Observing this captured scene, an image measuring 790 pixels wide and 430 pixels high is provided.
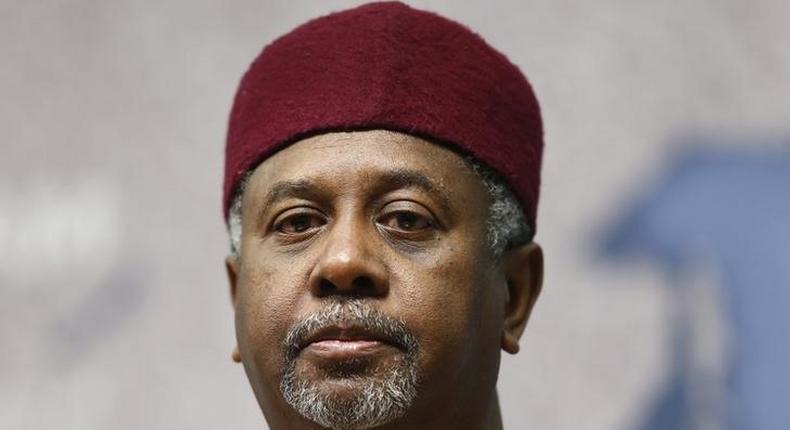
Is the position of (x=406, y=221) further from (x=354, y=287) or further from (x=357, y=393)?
(x=357, y=393)

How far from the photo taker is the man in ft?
6.38

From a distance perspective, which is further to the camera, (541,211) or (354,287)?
(541,211)

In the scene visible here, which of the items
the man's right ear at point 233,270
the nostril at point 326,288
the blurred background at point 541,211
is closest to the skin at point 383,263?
the nostril at point 326,288

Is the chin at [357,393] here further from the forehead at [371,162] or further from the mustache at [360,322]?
the forehead at [371,162]

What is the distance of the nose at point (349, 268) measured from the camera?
1.94 meters

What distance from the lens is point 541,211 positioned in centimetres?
301

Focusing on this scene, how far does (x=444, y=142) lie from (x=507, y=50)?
1.03m

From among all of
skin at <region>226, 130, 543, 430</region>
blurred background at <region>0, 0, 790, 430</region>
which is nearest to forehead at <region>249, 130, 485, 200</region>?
skin at <region>226, 130, 543, 430</region>

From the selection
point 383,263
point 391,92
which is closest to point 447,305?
point 383,263

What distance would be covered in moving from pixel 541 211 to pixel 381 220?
1038mm
